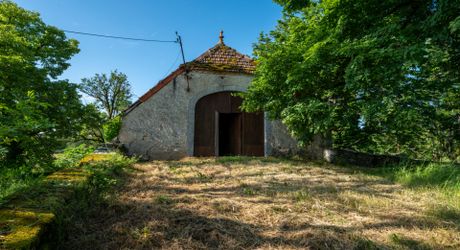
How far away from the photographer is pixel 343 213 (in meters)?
2.81

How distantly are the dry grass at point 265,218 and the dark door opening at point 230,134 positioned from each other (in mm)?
5494

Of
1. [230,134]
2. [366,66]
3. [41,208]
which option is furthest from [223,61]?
[41,208]

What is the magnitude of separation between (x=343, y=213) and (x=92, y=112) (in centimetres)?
948

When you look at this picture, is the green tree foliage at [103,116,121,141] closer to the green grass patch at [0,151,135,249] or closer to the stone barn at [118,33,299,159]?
the stone barn at [118,33,299,159]

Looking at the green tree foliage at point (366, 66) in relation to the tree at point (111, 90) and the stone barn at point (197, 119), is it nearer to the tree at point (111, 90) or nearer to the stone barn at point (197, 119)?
the stone barn at point (197, 119)

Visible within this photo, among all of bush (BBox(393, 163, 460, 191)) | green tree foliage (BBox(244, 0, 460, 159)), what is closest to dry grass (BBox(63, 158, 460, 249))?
bush (BBox(393, 163, 460, 191))

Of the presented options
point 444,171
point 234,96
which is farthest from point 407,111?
point 234,96

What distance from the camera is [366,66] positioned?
5125 mm

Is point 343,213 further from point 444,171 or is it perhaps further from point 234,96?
point 234,96

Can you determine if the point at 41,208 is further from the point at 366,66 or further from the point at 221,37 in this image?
the point at 221,37

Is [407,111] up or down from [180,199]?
up

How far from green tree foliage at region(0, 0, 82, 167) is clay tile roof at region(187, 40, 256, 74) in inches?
184

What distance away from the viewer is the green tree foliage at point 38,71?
661 centimetres

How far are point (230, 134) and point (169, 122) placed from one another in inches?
119
